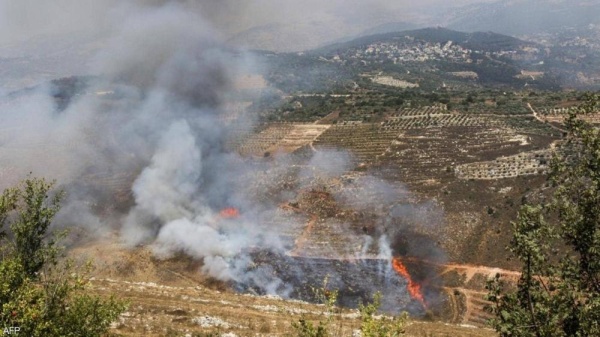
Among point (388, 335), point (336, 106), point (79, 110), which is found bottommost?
point (336, 106)

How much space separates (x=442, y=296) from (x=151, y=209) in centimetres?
3602

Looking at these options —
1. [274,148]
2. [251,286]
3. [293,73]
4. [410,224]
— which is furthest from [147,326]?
[293,73]

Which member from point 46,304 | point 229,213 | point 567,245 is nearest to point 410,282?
point 229,213

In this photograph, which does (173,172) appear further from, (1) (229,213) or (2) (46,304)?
(2) (46,304)

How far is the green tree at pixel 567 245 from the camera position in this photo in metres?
15.6

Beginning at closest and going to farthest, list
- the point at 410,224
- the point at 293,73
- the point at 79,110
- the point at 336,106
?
the point at 410,224 → the point at 79,110 → the point at 336,106 → the point at 293,73

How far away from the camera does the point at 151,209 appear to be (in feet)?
188

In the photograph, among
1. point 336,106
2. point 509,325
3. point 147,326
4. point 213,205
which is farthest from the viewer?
point 336,106

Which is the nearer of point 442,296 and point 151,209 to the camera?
point 442,296

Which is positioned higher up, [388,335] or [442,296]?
[388,335]

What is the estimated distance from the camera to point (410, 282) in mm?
44906

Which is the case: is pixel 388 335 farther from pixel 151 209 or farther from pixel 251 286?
pixel 151 209

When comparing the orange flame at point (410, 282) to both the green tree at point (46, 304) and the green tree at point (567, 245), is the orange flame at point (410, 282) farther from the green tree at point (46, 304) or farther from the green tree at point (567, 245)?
the green tree at point (46, 304)

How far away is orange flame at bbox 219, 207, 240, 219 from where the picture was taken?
59069 mm
